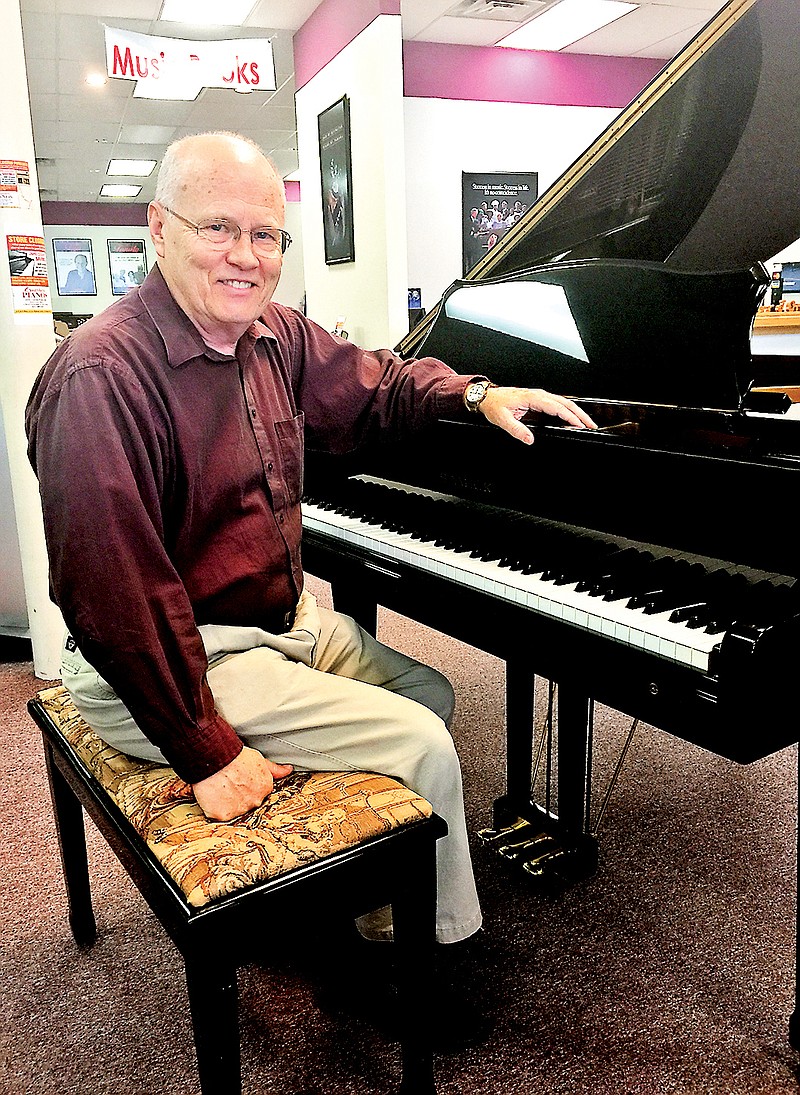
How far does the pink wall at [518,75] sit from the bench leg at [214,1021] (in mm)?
6572

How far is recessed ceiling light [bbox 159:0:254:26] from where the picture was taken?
559 cm

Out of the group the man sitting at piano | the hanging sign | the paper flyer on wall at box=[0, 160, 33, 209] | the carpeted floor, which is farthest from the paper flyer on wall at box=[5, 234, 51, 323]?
the hanging sign

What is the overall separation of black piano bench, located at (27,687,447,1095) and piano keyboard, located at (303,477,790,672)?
36 cm

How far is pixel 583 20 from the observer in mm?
6418

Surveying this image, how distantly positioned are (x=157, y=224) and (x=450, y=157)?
5.83 meters

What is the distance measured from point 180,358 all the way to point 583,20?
248 inches

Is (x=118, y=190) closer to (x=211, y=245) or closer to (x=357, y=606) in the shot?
(x=357, y=606)

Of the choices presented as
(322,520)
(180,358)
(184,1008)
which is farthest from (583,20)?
(184,1008)

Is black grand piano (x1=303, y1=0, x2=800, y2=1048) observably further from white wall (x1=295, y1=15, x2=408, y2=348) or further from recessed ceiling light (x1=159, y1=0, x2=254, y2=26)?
recessed ceiling light (x1=159, y1=0, x2=254, y2=26)

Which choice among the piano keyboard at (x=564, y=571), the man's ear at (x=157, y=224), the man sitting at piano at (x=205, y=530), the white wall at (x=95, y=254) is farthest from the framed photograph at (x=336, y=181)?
the white wall at (x=95, y=254)

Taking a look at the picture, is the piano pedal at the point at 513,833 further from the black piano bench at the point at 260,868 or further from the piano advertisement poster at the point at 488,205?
the piano advertisement poster at the point at 488,205

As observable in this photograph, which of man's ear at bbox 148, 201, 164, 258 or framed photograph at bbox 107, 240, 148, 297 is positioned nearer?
man's ear at bbox 148, 201, 164, 258

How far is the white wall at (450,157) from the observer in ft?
21.6

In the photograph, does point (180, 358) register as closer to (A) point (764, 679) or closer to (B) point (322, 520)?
(B) point (322, 520)
